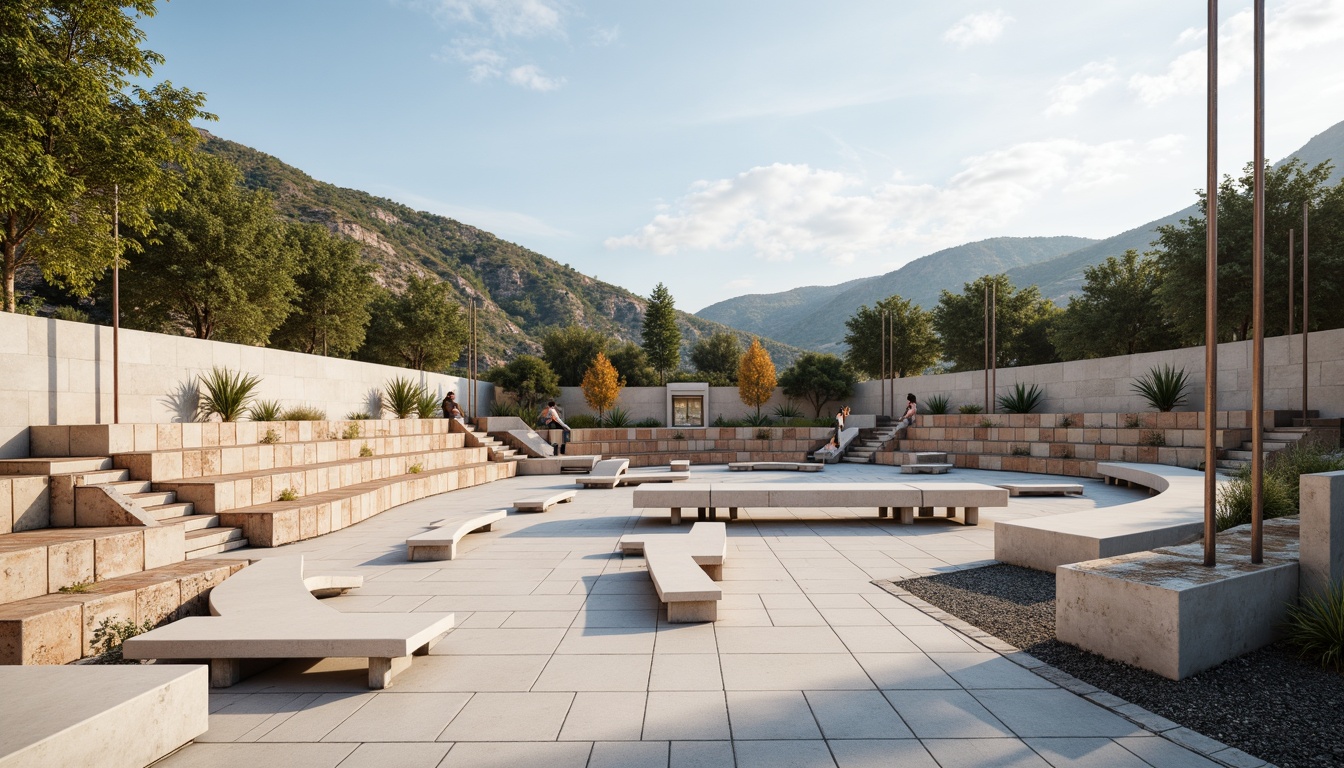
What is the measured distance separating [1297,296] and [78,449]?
87.2 ft

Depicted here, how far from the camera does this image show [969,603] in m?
5.60

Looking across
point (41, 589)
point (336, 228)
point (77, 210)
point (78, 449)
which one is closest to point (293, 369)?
point (77, 210)

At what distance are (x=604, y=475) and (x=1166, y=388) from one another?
1359 centimetres

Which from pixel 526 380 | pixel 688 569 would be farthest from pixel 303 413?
pixel 526 380

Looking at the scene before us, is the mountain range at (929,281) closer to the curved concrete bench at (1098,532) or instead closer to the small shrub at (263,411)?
the small shrub at (263,411)

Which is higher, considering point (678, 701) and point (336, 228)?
point (336, 228)

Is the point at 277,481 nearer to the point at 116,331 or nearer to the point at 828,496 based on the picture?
the point at 116,331

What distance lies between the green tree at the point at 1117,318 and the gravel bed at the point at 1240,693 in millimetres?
28028

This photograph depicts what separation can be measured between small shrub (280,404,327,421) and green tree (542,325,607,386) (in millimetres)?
24871

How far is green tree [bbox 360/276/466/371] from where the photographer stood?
94.1 feet

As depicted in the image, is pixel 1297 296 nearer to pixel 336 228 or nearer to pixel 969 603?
pixel 969 603

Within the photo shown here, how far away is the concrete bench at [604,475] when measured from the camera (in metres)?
14.5

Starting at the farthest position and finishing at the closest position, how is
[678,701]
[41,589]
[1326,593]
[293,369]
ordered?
[293,369], [41,589], [1326,593], [678,701]

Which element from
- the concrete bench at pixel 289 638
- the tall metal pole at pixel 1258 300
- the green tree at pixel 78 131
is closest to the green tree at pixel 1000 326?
the tall metal pole at pixel 1258 300
